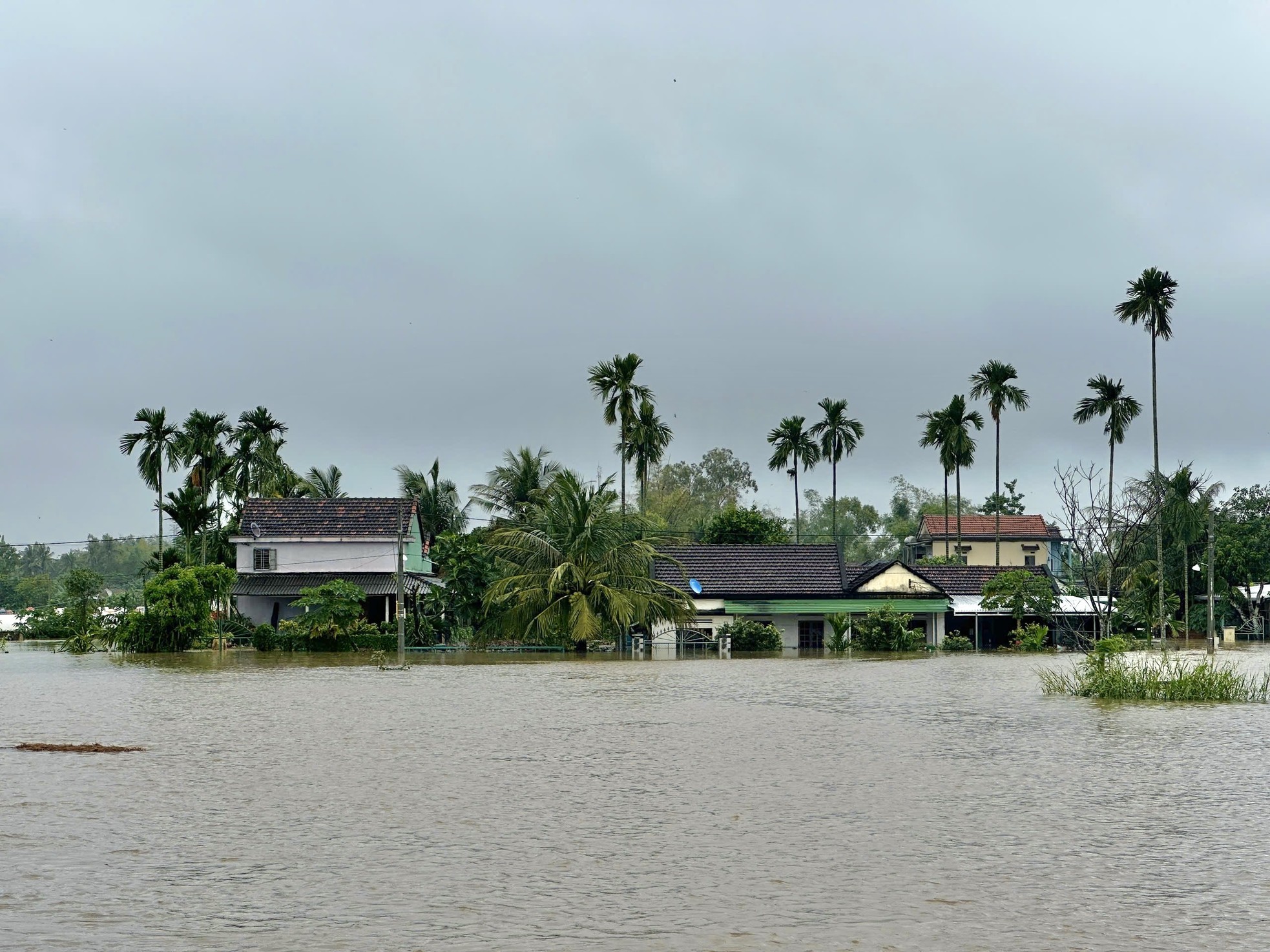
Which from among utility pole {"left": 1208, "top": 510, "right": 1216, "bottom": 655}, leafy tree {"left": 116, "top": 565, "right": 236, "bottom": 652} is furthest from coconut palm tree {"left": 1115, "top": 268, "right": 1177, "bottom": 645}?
leafy tree {"left": 116, "top": 565, "right": 236, "bottom": 652}

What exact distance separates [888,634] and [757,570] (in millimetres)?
7180

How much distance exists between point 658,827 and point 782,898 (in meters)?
2.82

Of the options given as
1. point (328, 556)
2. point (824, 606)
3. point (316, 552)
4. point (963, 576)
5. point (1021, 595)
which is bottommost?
→ point (824, 606)

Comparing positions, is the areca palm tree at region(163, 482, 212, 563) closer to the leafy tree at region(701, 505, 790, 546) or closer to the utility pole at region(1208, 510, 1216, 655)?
the leafy tree at region(701, 505, 790, 546)

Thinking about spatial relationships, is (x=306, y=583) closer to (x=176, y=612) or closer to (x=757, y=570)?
(x=176, y=612)

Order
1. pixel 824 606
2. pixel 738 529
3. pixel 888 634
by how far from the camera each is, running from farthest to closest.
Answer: pixel 738 529
pixel 824 606
pixel 888 634

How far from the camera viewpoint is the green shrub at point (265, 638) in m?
46.9

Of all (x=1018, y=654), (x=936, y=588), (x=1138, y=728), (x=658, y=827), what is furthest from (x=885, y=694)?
(x=936, y=588)

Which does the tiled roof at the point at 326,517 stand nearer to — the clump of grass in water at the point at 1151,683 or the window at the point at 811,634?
the window at the point at 811,634

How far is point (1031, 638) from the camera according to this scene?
1961 inches

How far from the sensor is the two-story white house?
51.9 meters

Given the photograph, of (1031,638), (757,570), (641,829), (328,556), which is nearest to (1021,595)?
(1031,638)

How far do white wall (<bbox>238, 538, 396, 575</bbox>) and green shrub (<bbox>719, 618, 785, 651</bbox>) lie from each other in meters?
13.8

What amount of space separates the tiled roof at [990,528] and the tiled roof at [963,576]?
27203 mm
